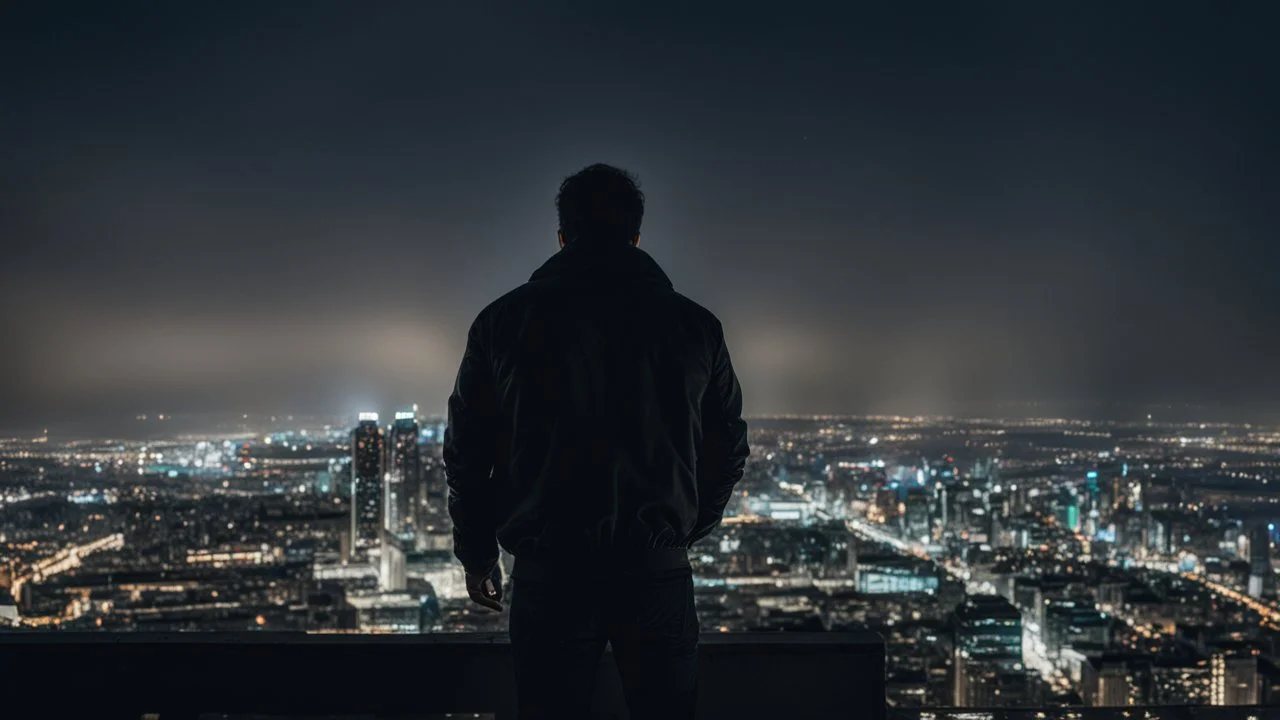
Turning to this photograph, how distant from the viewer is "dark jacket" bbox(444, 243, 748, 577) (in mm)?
1160

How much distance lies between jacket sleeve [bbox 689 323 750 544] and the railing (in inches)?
23.7

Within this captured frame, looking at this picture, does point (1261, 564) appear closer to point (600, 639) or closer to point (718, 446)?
point (718, 446)

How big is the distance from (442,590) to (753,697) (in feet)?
36.6

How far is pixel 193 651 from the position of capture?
180cm

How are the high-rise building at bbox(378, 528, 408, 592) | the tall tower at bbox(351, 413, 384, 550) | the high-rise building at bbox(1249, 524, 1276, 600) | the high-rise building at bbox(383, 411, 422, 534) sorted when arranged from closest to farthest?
the high-rise building at bbox(1249, 524, 1276, 600) → the high-rise building at bbox(378, 528, 408, 592) → the tall tower at bbox(351, 413, 384, 550) → the high-rise building at bbox(383, 411, 422, 534)

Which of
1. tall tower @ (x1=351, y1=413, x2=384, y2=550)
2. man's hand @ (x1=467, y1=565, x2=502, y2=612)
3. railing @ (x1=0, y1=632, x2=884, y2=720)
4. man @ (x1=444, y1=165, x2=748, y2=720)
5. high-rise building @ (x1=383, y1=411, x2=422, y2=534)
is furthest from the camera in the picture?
high-rise building @ (x1=383, y1=411, x2=422, y2=534)

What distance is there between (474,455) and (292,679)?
85cm

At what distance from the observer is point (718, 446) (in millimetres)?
1280

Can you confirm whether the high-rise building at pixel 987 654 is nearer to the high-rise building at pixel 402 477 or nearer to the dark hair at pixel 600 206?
the dark hair at pixel 600 206

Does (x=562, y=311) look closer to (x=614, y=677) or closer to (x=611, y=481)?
(x=611, y=481)

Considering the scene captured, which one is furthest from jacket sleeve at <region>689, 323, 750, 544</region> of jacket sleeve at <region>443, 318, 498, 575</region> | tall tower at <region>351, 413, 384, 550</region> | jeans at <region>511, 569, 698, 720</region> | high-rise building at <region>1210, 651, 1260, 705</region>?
tall tower at <region>351, 413, 384, 550</region>

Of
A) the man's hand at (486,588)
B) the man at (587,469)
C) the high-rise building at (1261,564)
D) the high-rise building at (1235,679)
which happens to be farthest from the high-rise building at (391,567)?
the man at (587,469)

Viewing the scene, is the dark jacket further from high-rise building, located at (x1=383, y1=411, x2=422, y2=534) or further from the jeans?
high-rise building, located at (x1=383, y1=411, x2=422, y2=534)

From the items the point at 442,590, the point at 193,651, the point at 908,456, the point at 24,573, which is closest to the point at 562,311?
the point at 193,651
